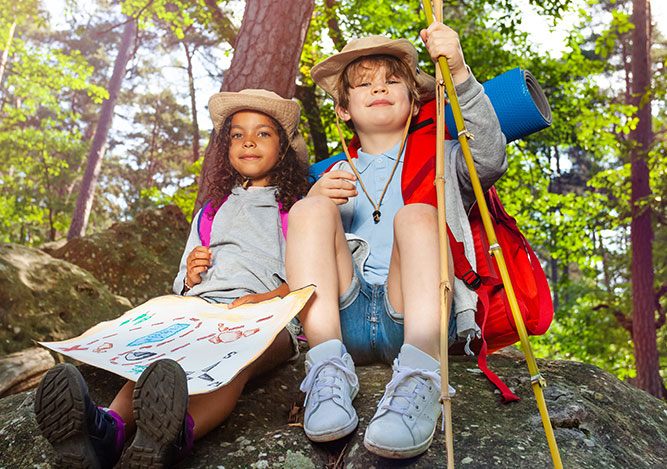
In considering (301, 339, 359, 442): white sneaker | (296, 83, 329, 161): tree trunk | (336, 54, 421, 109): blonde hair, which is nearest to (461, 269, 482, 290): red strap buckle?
(301, 339, 359, 442): white sneaker

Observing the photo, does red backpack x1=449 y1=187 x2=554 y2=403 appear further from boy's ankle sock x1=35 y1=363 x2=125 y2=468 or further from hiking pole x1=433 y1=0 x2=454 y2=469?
boy's ankle sock x1=35 y1=363 x2=125 y2=468

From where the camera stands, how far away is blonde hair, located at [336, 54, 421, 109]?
7.82ft

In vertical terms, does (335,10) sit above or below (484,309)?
above

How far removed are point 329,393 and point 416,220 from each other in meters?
0.62

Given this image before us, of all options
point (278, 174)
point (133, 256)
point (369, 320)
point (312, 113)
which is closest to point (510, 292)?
point (369, 320)

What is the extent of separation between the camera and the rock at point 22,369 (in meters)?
2.83

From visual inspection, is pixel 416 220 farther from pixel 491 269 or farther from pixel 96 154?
pixel 96 154

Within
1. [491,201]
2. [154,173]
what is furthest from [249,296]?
[154,173]

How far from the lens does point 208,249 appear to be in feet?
7.86

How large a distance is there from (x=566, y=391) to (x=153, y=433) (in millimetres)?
1445

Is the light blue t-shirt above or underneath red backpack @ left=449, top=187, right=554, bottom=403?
above

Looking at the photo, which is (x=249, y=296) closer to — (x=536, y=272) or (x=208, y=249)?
(x=208, y=249)

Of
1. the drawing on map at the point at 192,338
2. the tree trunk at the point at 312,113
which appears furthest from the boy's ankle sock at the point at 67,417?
the tree trunk at the point at 312,113

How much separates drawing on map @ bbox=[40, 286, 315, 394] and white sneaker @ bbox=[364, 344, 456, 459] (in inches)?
14.4
